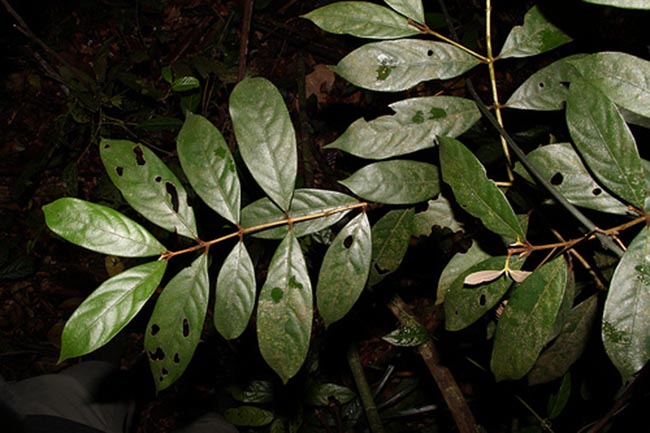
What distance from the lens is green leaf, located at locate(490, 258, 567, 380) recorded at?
681 mm

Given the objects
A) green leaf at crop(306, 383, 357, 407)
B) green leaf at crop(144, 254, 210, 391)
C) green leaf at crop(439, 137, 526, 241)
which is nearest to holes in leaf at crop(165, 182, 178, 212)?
green leaf at crop(144, 254, 210, 391)

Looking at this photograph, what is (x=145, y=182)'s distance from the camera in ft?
2.54

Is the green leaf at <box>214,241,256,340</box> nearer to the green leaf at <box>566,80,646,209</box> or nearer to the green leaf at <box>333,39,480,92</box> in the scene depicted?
the green leaf at <box>333,39,480,92</box>

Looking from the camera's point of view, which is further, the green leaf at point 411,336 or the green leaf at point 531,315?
the green leaf at point 411,336

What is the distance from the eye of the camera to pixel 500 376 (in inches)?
28.5

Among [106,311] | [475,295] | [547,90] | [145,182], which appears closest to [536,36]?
[547,90]

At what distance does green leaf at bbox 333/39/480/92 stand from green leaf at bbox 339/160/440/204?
0.13 metres

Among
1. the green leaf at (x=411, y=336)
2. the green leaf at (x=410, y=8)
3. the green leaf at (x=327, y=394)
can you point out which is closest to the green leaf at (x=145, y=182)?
the green leaf at (x=410, y=8)

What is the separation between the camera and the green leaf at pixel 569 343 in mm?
951

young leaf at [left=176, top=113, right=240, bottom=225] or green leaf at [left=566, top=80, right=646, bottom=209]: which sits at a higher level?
green leaf at [left=566, top=80, right=646, bottom=209]

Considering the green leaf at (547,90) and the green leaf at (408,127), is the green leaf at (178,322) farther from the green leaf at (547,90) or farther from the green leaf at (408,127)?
the green leaf at (547,90)

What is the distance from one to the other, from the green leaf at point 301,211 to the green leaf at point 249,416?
3.91 ft

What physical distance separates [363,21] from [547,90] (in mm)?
317

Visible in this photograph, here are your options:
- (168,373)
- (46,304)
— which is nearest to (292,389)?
(168,373)
